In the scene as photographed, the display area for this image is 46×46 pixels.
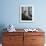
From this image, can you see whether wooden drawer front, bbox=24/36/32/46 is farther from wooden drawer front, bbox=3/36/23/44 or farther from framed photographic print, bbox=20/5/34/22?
framed photographic print, bbox=20/5/34/22

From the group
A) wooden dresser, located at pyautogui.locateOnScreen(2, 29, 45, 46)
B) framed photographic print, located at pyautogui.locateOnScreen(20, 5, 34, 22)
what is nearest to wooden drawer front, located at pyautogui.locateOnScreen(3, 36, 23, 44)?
wooden dresser, located at pyautogui.locateOnScreen(2, 29, 45, 46)

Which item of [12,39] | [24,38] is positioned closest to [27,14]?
[24,38]

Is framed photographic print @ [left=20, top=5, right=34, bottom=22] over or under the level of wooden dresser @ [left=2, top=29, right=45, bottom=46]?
over

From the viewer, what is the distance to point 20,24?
409 cm

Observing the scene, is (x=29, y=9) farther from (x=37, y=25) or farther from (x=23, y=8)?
(x=37, y=25)

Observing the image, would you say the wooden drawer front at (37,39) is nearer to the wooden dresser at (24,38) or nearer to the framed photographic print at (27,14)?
the wooden dresser at (24,38)

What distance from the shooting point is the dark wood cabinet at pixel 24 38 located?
11.6ft

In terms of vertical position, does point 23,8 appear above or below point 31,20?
above

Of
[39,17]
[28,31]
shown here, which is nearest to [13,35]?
[28,31]

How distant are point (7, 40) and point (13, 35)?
230 mm

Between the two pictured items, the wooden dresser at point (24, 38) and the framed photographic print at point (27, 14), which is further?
the framed photographic print at point (27, 14)

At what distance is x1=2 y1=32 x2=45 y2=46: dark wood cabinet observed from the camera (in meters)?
3.55

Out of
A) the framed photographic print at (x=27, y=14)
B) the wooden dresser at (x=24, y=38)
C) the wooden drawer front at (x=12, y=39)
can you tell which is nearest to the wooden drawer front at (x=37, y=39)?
the wooden dresser at (x=24, y=38)

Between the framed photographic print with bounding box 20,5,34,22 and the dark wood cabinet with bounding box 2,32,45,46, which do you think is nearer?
the dark wood cabinet with bounding box 2,32,45,46
